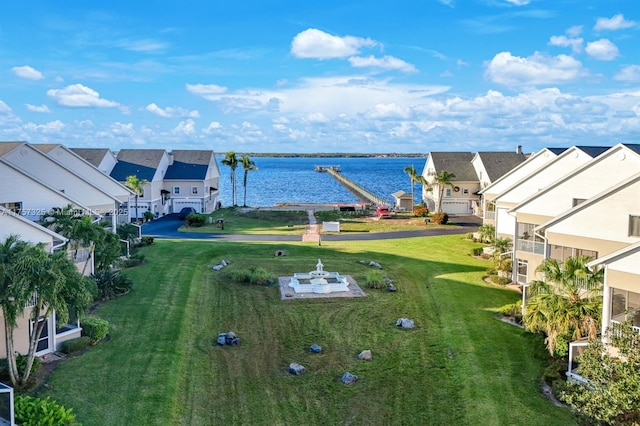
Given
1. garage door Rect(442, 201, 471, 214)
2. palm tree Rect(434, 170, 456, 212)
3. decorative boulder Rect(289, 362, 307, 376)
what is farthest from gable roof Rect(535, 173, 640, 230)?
garage door Rect(442, 201, 471, 214)

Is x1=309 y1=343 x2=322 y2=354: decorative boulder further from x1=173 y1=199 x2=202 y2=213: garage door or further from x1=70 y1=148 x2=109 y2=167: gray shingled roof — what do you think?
x1=173 y1=199 x2=202 y2=213: garage door

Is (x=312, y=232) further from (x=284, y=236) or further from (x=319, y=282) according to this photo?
(x=319, y=282)

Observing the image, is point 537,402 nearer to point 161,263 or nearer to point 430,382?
point 430,382

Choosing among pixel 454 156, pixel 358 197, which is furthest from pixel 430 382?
pixel 358 197

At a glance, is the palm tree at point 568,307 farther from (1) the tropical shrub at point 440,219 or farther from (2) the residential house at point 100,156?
(2) the residential house at point 100,156

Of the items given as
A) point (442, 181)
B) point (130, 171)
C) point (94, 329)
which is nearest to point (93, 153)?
point (130, 171)

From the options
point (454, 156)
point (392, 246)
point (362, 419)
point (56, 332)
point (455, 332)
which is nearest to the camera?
point (362, 419)
